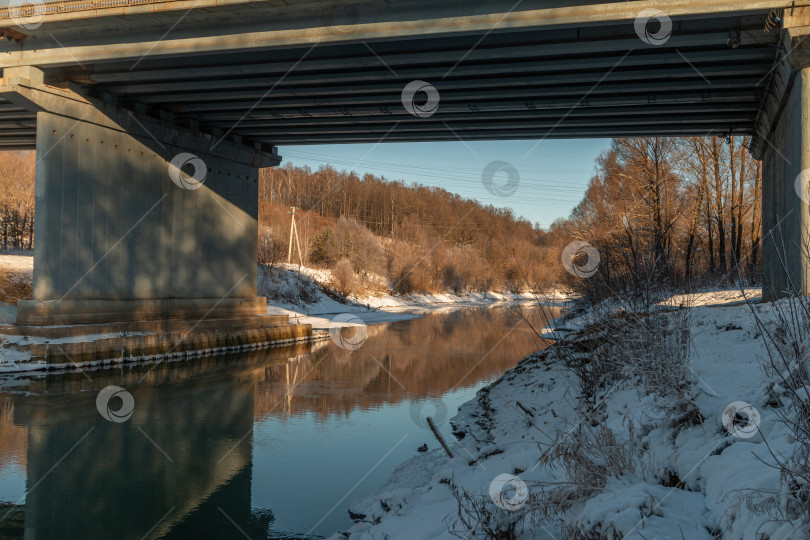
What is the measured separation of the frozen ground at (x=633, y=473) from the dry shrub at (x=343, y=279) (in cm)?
4165

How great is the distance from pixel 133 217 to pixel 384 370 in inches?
386

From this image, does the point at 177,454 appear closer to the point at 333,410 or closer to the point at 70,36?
the point at 333,410

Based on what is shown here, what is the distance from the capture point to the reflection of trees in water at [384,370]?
15.4 metres

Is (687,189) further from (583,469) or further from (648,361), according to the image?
(583,469)

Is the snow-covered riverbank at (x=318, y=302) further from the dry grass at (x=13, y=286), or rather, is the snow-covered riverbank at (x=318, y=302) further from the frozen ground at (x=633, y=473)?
the frozen ground at (x=633, y=473)

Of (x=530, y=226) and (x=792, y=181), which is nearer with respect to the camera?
(x=792, y=181)

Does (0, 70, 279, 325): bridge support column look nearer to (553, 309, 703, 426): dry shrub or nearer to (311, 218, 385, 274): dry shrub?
(553, 309, 703, 426): dry shrub

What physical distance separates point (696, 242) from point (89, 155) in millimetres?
24761

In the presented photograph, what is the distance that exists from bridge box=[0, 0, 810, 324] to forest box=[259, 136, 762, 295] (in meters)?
3.40

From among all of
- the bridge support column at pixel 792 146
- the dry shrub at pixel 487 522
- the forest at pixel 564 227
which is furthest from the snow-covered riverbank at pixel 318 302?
the dry shrub at pixel 487 522

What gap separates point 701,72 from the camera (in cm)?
1642

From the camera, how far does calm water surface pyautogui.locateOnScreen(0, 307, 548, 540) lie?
806 cm

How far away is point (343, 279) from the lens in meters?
50.8

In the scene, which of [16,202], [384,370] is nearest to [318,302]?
[384,370]
